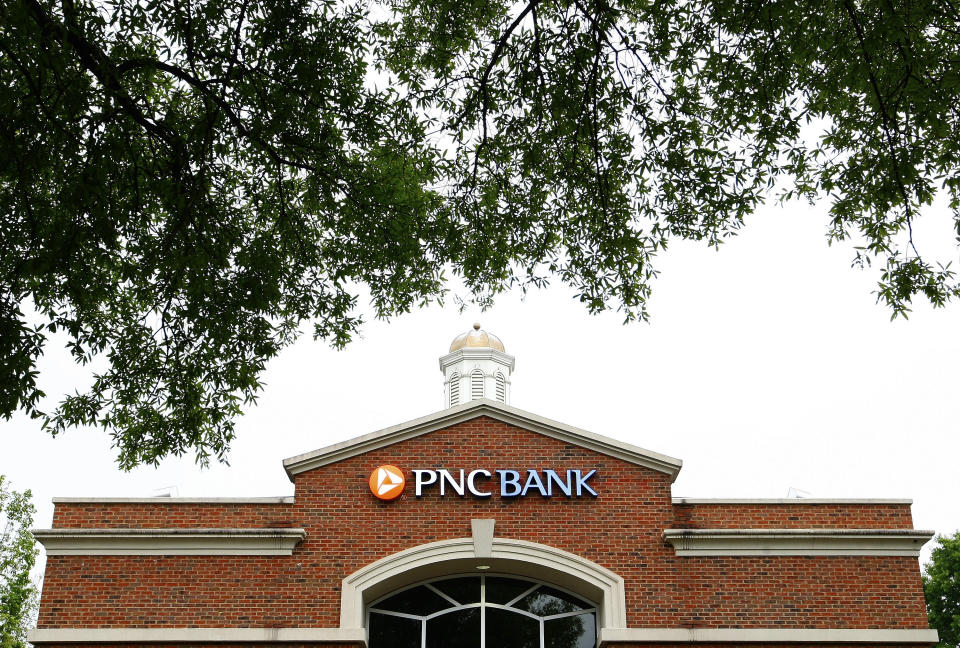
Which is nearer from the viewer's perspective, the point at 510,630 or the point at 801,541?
the point at 801,541

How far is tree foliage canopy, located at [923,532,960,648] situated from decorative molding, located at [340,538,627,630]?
92.0ft

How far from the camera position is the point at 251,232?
1262 cm

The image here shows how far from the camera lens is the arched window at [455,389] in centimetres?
3344

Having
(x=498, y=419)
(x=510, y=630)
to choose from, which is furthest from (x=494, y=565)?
(x=498, y=419)

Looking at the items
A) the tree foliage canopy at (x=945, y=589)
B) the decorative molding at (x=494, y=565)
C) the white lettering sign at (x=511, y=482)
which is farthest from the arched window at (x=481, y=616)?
the tree foliage canopy at (x=945, y=589)

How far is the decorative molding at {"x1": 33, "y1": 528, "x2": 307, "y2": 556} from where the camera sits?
16.8 m

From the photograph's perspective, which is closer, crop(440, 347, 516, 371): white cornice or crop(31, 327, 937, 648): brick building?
crop(31, 327, 937, 648): brick building

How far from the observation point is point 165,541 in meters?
16.9

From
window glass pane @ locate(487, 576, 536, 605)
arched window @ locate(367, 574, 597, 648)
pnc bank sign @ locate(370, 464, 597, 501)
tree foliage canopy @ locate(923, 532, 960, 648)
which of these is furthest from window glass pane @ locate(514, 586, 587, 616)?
tree foliage canopy @ locate(923, 532, 960, 648)

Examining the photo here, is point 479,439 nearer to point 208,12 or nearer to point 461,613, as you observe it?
point 461,613

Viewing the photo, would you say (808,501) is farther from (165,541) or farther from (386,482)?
(165,541)

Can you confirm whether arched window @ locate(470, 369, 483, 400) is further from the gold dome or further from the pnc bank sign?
the pnc bank sign

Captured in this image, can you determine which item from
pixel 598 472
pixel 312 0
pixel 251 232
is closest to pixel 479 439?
pixel 598 472

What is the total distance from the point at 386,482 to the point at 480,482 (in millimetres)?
1698
